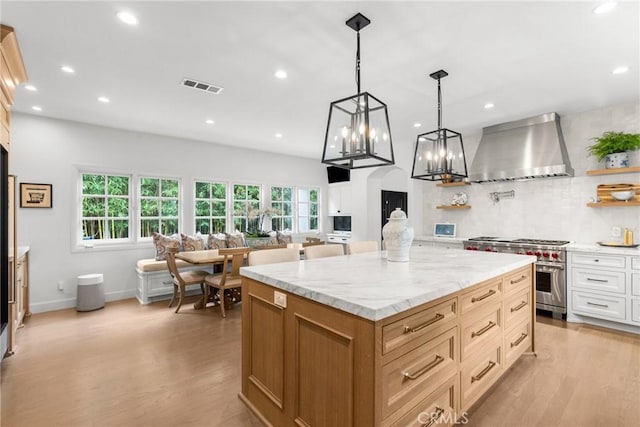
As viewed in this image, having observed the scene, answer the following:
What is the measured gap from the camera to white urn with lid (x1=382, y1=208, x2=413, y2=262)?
228cm

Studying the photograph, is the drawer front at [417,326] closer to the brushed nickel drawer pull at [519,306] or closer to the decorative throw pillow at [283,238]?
the brushed nickel drawer pull at [519,306]

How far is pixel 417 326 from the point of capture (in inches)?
56.9

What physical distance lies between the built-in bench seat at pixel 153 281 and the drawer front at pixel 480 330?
424 cm

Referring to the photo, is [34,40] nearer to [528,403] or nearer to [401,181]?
[528,403]

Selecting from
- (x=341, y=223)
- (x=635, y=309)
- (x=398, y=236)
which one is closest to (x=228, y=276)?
(x=398, y=236)

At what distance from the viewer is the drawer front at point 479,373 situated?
1.81m

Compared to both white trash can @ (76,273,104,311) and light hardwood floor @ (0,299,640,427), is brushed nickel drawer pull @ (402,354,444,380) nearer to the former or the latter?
light hardwood floor @ (0,299,640,427)

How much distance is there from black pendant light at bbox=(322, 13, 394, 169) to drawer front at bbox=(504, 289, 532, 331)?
1440 mm

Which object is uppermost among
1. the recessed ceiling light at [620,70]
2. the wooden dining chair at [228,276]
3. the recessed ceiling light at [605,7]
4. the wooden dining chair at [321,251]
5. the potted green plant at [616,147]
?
the recessed ceiling light at [620,70]

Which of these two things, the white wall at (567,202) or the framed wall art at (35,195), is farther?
the framed wall art at (35,195)

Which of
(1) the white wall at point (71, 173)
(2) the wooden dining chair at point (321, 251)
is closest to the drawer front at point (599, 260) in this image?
(2) the wooden dining chair at point (321, 251)

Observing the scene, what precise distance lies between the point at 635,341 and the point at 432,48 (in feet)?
11.6

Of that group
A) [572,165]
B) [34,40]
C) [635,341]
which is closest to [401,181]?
[572,165]

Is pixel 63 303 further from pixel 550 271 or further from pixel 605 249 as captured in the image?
pixel 605 249
